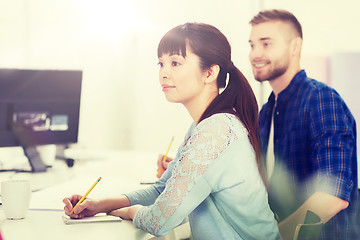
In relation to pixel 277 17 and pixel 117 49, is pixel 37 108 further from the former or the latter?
pixel 117 49

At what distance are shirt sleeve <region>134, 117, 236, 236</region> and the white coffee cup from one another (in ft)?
1.00

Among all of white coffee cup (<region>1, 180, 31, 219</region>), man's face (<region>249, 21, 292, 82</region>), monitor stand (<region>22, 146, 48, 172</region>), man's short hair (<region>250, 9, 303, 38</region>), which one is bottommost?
monitor stand (<region>22, 146, 48, 172</region>)

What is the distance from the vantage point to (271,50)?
236 cm

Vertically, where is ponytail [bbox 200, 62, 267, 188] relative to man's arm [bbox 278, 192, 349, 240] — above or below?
above

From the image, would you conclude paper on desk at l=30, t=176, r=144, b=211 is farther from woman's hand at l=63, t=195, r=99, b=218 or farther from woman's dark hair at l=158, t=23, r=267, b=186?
woman's dark hair at l=158, t=23, r=267, b=186

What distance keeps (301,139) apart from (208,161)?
918 mm

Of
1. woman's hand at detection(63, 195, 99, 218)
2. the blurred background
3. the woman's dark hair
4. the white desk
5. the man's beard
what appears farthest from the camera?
the blurred background

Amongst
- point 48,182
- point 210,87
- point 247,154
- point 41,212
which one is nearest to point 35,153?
point 48,182

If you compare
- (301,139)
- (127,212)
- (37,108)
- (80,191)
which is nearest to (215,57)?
(127,212)

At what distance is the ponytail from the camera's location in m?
1.30

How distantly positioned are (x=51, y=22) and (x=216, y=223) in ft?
10.8

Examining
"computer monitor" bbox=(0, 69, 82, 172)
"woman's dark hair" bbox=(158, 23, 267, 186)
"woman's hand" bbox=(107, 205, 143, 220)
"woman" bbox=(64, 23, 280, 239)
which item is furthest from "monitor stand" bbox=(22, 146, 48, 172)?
"woman's dark hair" bbox=(158, 23, 267, 186)

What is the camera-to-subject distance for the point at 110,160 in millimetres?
2465

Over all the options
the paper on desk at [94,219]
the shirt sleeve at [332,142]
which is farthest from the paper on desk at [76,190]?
the shirt sleeve at [332,142]
